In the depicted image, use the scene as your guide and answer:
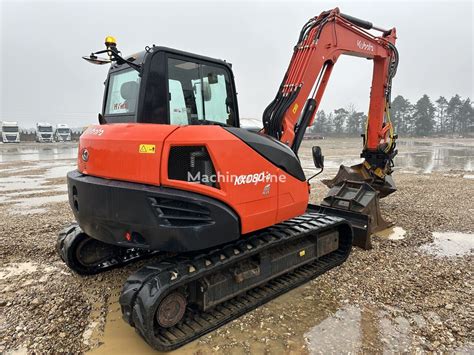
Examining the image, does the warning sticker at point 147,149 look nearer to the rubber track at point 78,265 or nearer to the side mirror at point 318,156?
the rubber track at point 78,265

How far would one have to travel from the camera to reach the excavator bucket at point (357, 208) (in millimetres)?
5598

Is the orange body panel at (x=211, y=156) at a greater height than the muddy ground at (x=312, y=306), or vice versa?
the orange body panel at (x=211, y=156)

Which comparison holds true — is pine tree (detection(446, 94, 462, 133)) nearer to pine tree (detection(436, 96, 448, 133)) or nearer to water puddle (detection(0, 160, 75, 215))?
pine tree (detection(436, 96, 448, 133))

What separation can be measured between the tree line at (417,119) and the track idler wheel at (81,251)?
75.2 m

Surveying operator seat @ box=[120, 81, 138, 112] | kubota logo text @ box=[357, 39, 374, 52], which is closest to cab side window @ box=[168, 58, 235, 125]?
operator seat @ box=[120, 81, 138, 112]

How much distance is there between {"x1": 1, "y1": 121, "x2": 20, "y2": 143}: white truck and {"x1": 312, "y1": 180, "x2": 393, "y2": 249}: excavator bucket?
154 feet

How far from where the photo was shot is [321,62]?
555cm

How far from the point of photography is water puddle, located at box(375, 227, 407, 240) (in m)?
6.24

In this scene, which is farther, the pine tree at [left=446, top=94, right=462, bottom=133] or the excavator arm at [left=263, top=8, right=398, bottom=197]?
the pine tree at [left=446, top=94, right=462, bottom=133]

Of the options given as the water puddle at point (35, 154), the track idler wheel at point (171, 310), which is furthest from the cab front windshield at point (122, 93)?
the water puddle at point (35, 154)

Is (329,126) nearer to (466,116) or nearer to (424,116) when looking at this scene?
(424,116)

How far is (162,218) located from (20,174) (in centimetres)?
1537

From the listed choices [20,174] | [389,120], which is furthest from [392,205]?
[20,174]

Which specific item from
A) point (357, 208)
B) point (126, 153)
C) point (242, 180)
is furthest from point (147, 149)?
point (357, 208)
